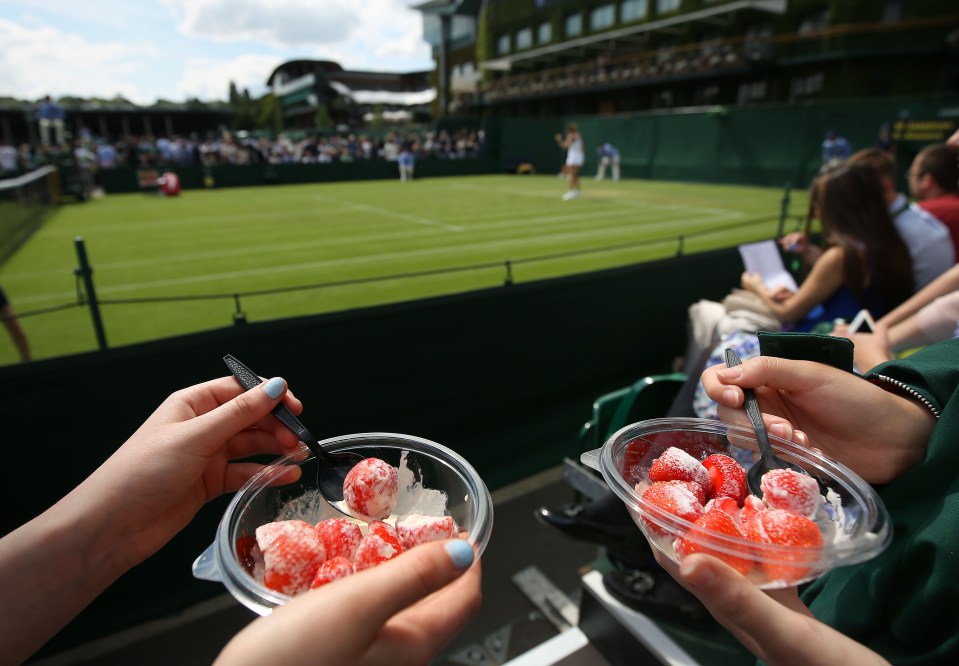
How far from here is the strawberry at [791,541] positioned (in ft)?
3.04

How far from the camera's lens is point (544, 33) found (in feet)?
156

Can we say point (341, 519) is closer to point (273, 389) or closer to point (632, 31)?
point (273, 389)

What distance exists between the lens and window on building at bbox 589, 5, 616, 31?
41.7 meters

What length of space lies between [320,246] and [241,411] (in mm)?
10132

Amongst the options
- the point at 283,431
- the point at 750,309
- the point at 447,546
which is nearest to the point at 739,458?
the point at 447,546

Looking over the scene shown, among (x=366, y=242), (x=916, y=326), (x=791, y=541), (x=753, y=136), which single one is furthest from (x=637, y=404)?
(x=753, y=136)

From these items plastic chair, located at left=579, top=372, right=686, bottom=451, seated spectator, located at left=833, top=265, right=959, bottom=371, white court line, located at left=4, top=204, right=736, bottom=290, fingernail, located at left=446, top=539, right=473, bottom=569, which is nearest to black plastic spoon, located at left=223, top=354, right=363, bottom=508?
fingernail, located at left=446, top=539, right=473, bottom=569

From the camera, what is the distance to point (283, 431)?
4.51 feet

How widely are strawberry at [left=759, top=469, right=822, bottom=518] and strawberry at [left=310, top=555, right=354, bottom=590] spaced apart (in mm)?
826

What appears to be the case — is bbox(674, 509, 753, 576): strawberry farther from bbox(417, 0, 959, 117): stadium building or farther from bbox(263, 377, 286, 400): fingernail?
bbox(417, 0, 959, 117): stadium building

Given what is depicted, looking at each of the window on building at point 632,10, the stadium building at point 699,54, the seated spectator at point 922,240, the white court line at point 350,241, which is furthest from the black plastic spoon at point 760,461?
the window on building at point 632,10

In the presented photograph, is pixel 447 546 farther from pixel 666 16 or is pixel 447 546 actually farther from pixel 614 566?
pixel 666 16

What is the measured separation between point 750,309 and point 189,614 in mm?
3846

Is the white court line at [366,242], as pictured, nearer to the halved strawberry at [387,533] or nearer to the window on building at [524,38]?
the halved strawberry at [387,533]
